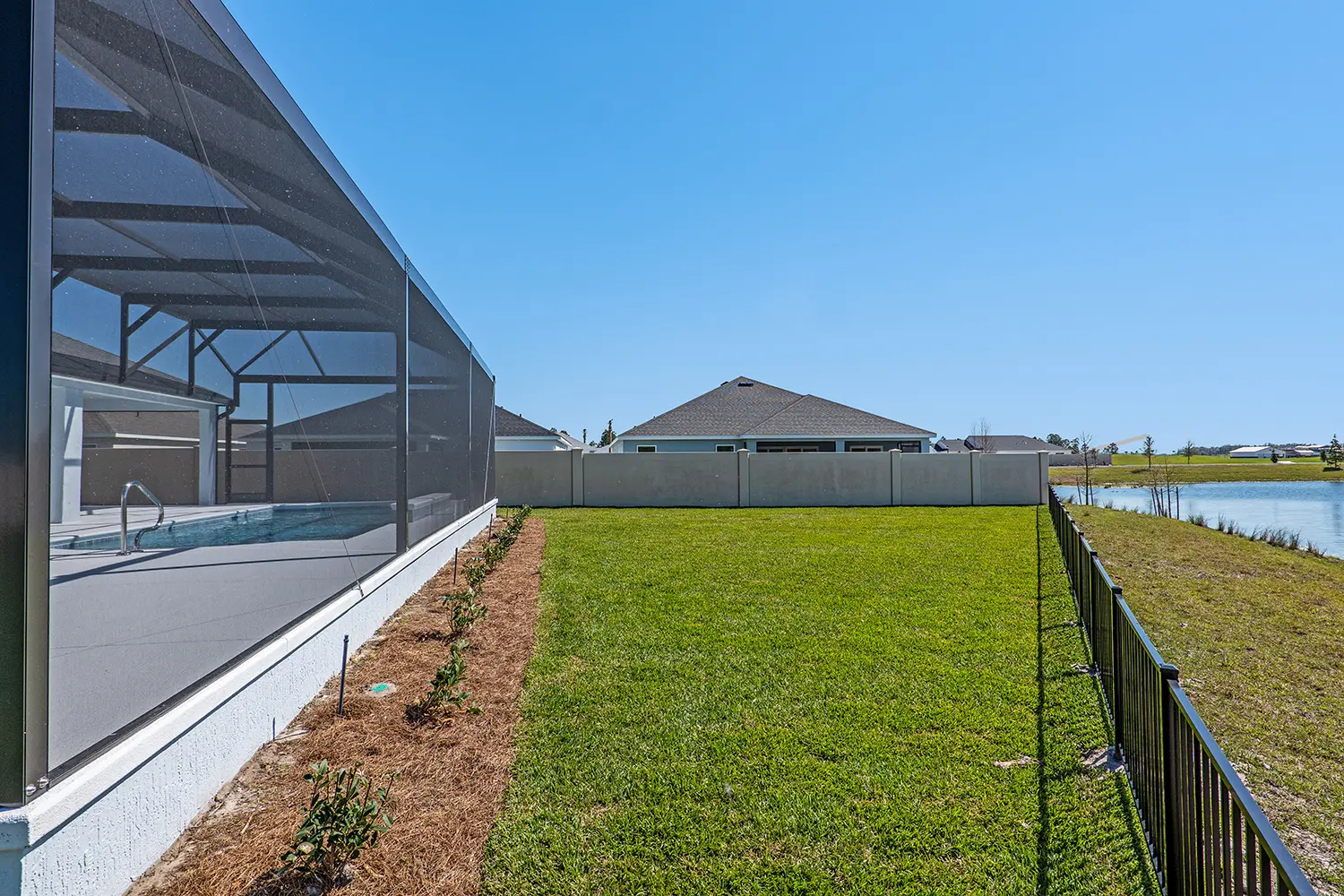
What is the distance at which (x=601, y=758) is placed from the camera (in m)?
3.52

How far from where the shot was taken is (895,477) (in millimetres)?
21531

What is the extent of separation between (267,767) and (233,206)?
2.77 meters

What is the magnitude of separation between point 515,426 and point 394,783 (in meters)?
28.6

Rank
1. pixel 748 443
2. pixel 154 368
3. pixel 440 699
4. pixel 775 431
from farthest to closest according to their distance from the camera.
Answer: pixel 748 443 < pixel 775 431 < pixel 440 699 < pixel 154 368

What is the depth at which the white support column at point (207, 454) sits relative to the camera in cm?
318

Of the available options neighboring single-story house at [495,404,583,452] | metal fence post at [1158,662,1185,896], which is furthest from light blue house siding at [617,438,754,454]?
metal fence post at [1158,662,1185,896]

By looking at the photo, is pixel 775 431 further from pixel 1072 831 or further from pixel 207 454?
pixel 207 454

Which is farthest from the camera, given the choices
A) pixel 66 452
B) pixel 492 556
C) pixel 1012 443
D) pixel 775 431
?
pixel 1012 443

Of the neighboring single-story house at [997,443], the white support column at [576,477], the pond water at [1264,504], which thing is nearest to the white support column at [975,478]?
the pond water at [1264,504]

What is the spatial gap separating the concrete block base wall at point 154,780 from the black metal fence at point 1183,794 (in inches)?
118

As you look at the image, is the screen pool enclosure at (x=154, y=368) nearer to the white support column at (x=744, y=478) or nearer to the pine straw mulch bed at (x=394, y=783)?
the pine straw mulch bed at (x=394, y=783)

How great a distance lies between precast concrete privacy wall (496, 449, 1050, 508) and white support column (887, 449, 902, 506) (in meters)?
0.03

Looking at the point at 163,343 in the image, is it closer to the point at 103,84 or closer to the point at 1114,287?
the point at 103,84

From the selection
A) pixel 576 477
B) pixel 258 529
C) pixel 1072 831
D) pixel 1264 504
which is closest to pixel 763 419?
pixel 576 477
